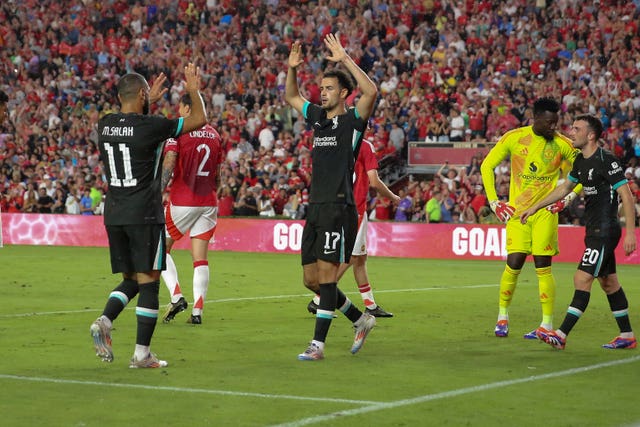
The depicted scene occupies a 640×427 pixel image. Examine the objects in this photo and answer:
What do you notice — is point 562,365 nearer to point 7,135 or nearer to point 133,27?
point 7,135

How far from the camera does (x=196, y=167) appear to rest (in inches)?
490

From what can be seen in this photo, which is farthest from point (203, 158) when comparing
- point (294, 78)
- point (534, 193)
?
point (534, 193)

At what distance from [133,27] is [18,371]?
31.9 metres

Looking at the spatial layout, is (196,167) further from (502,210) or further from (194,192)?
(502,210)

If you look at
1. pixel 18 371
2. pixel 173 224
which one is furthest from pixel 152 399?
pixel 173 224

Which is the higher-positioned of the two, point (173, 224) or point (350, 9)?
point (350, 9)

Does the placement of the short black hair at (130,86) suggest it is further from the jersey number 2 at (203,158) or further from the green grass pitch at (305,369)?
the jersey number 2 at (203,158)

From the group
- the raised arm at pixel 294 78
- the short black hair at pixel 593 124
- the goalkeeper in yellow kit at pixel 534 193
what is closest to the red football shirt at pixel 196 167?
the raised arm at pixel 294 78

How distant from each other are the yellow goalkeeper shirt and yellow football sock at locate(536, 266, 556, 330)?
679 mm

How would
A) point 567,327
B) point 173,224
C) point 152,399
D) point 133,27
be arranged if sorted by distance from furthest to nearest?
1. point 133,27
2. point 173,224
3. point 567,327
4. point 152,399

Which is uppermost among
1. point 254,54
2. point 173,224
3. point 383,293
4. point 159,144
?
point 254,54

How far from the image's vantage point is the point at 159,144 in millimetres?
8617

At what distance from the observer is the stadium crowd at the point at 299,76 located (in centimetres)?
2905

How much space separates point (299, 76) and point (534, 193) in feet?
77.4
